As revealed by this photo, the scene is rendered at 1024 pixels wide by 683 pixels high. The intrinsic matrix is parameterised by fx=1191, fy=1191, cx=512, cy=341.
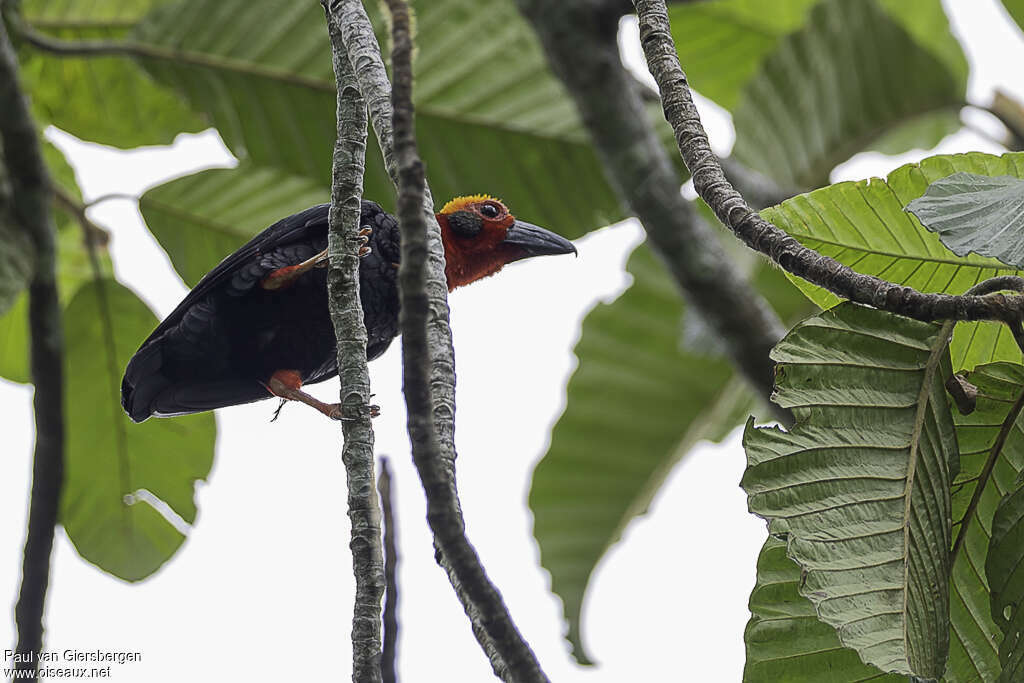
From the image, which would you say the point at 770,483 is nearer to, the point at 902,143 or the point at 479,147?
the point at 479,147

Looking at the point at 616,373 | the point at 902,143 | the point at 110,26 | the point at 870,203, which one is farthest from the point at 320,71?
the point at 902,143

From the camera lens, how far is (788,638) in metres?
1.95

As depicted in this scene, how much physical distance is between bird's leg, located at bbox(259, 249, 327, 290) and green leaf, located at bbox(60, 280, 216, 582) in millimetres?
992

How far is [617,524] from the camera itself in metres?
5.10

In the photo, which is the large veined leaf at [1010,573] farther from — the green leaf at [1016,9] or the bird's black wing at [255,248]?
the bird's black wing at [255,248]

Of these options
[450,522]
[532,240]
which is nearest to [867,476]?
[450,522]

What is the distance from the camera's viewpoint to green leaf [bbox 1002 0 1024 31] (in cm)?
243

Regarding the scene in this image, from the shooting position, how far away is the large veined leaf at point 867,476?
1656 millimetres

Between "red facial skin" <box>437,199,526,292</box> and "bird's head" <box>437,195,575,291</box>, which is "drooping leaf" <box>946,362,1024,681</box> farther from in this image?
"red facial skin" <box>437,199,526,292</box>

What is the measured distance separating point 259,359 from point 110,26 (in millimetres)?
2089

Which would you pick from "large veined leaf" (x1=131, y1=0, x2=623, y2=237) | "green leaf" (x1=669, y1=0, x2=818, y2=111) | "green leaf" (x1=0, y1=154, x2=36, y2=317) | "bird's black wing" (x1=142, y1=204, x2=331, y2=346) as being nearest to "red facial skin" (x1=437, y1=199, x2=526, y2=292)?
"large veined leaf" (x1=131, y1=0, x2=623, y2=237)

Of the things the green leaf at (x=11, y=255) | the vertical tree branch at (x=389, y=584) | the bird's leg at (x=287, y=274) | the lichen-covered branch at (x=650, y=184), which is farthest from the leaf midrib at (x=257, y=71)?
the vertical tree branch at (x=389, y=584)

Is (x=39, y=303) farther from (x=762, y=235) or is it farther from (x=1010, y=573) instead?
(x=1010, y=573)

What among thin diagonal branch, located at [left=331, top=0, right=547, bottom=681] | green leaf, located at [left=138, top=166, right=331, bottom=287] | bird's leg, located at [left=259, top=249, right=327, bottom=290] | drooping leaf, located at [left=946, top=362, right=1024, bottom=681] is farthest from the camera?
green leaf, located at [left=138, top=166, right=331, bottom=287]
